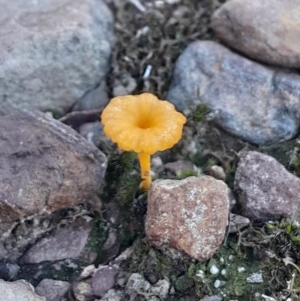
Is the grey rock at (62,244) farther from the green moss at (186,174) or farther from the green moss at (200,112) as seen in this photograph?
the green moss at (200,112)

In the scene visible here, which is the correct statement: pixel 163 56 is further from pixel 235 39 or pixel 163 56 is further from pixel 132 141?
pixel 132 141

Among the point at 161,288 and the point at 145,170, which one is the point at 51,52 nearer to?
the point at 145,170

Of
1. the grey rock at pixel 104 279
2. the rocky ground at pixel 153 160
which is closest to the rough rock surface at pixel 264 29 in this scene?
the rocky ground at pixel 153 160

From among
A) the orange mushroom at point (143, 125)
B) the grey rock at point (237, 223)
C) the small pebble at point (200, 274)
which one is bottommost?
the small pebble at point (200, 274)

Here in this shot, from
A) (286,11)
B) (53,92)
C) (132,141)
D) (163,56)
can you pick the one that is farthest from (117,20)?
(132,141)

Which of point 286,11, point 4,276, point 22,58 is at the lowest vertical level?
point 4,276

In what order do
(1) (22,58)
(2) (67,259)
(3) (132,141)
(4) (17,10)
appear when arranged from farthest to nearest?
(4) (17,10), (1) (22,58), (2) (67,259), (3) (132,141)

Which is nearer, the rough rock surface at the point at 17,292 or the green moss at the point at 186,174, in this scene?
the rough rock surface at the point at 17,292
